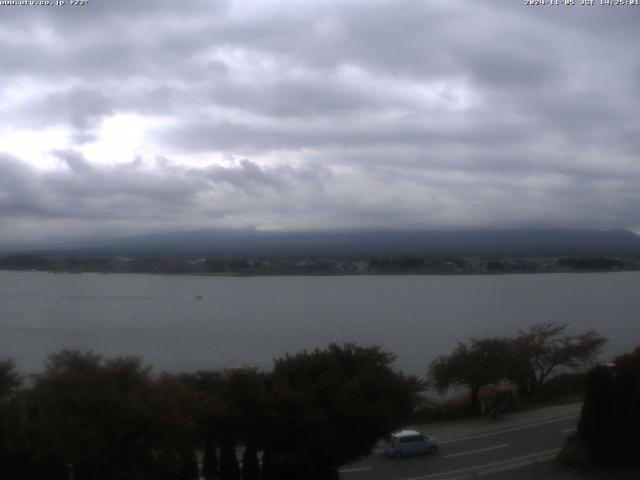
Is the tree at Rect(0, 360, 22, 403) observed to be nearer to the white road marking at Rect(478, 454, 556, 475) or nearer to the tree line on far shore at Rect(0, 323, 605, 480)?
the tree line on far shore at Rect(0, 323, 605, 480)

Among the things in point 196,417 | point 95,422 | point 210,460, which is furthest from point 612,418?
point 95,422

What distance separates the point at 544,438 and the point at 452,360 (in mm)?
7163

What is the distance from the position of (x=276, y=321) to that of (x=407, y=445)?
37.2 metres

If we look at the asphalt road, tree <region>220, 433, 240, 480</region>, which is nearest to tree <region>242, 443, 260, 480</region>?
tree <region>220, 433, 240, 480</region>

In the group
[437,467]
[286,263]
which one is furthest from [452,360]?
[286,263]

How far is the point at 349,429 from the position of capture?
1271cm

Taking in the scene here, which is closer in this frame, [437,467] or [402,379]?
[402,379]

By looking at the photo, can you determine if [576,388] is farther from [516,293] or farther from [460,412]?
[516,293]

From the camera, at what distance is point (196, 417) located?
12102 mm

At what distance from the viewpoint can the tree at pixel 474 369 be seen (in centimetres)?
2442

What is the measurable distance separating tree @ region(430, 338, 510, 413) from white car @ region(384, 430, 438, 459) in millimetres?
7185

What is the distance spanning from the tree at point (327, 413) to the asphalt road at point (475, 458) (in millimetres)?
2325

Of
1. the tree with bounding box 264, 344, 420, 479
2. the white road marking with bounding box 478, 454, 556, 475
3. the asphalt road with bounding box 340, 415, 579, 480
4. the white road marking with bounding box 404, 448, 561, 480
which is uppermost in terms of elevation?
the tree with bounding box 264, 344, 420, 479

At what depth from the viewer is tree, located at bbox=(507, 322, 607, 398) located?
27186 mm
